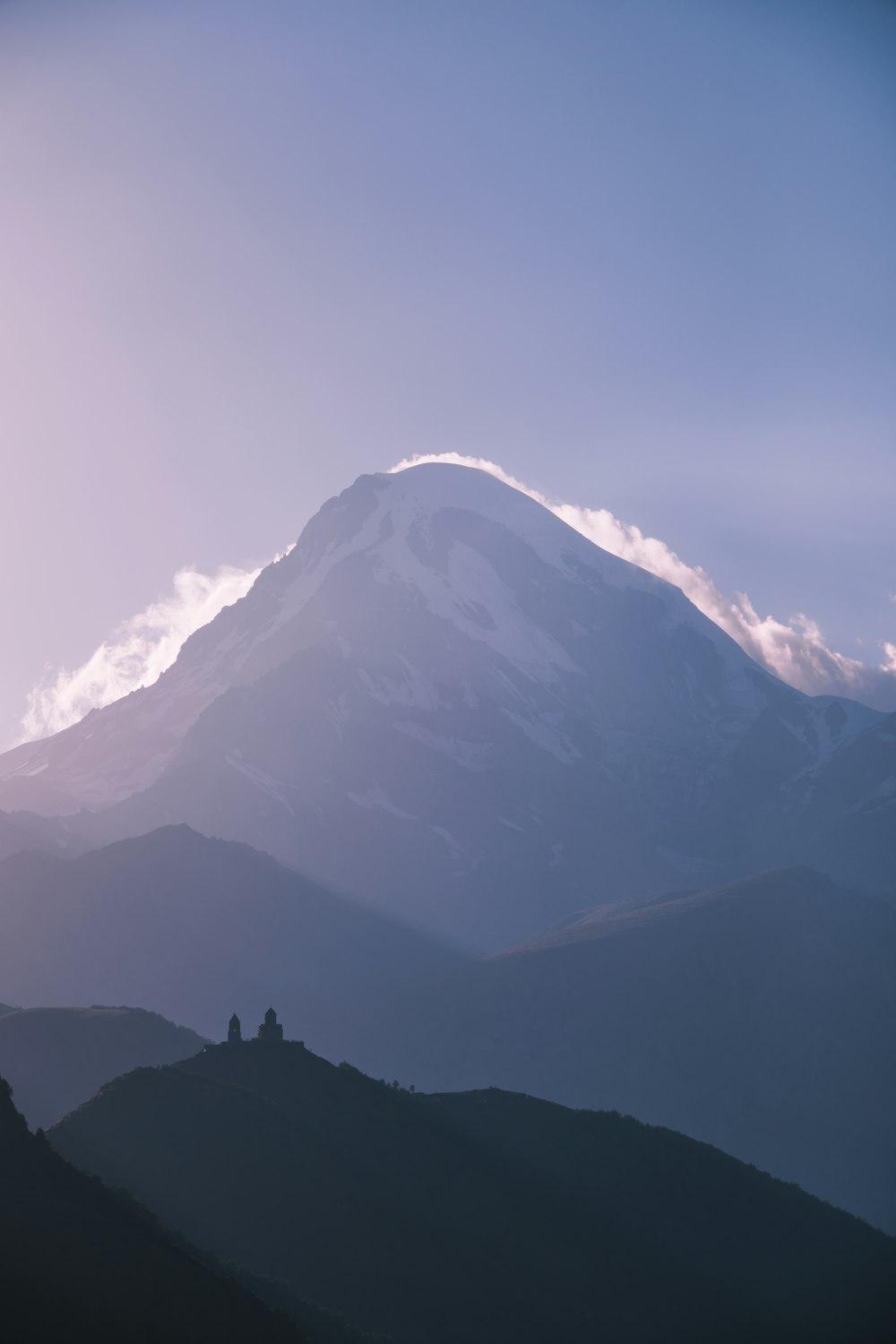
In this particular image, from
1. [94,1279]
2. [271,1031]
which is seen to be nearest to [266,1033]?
[271,1031]

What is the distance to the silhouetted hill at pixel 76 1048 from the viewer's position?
140 metres

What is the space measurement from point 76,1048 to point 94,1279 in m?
110

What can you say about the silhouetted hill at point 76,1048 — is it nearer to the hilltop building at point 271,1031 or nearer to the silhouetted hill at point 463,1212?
the hilltop building at point 271,1031

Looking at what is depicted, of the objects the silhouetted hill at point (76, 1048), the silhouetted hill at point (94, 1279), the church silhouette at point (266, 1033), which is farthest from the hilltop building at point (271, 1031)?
the silhouetted hill at point (76, 1048)

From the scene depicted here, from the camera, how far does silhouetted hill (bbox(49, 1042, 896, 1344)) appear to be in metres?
67.9

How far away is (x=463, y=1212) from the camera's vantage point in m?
76.1

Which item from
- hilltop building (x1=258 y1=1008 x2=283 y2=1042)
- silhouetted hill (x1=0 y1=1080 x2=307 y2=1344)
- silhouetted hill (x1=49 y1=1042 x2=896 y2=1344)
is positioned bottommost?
silhouetted hill (x1=0 y1=1080 x2=307 y2=1344)

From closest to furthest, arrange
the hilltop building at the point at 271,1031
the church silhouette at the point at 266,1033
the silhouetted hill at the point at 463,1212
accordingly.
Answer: the silhouetted hill at the point at 463,1212, the church silhouette at the point at 266,1033, the hilltop building at the point at 271,1031

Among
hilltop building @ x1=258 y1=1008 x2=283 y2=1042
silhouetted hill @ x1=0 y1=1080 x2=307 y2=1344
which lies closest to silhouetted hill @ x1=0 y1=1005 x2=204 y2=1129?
hilltop building @ x1=258 y1=1008 x2=283 y2=1042

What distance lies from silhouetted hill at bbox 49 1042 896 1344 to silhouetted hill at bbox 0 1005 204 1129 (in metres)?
57.3

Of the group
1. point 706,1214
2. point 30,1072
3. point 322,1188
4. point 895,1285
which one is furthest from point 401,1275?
point 30,1072

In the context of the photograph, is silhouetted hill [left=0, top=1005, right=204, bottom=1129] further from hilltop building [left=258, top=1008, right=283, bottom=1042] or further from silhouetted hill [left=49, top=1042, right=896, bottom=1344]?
silhouetted hill [left=49, top=1042, right=896, bottom=1344]

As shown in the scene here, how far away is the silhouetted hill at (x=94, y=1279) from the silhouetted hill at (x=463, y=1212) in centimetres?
1085

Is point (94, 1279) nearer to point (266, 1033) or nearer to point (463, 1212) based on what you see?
point (463, 1212)
